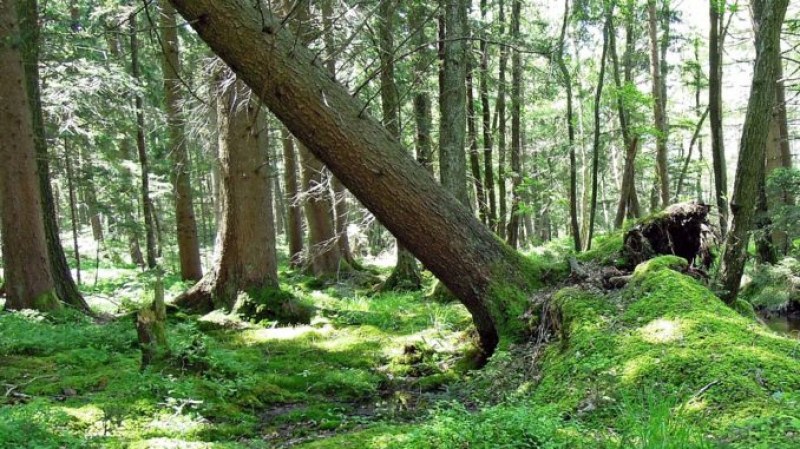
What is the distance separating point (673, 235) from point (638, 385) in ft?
10.5

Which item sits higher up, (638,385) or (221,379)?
(638,385)

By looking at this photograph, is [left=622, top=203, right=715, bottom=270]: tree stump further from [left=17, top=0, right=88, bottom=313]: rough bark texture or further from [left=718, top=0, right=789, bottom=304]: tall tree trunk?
[left=17, top=0, right=88, bottom=313]: rough bark texture

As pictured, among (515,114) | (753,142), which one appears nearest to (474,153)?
(515,114)

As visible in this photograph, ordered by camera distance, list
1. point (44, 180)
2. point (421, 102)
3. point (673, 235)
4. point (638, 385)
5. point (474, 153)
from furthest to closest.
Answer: point (474, 153) < point (421, 102) < point (44, 180) < point (673, 235) < point (638, 385)

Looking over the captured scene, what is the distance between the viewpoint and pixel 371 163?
5.04 meters

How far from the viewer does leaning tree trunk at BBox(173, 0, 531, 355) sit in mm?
4652

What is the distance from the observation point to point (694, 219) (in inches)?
229

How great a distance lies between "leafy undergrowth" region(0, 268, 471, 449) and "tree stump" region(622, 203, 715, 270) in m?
2.17

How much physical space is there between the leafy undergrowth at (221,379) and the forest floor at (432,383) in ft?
0.06

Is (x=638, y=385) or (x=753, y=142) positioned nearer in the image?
(x=638, y=385)

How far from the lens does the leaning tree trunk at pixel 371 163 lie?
4.65m

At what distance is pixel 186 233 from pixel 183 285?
1376mm

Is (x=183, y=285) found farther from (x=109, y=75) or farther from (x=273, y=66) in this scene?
(x=273, y=66)

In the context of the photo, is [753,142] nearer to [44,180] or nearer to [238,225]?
[238,225]
